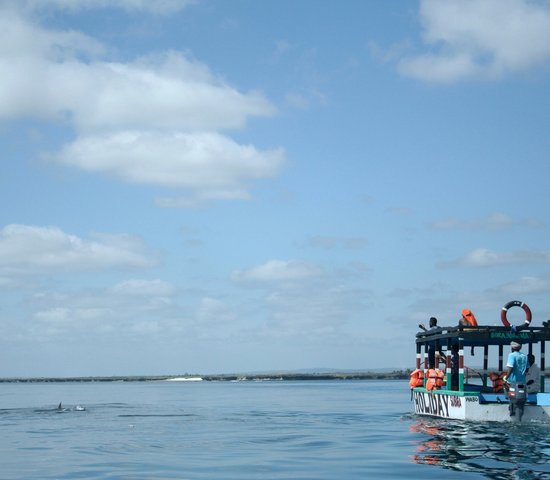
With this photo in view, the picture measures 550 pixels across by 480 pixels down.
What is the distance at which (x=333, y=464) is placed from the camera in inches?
850

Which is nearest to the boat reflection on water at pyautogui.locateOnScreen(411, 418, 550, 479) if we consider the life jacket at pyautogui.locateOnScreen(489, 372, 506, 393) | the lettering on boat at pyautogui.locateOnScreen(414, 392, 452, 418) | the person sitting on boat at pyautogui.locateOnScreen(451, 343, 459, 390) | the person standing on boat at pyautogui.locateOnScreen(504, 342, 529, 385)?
the lettering on boat at pyautogui.locateOnScreen(414, 392, 452, 418)

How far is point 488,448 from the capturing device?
23141 mm

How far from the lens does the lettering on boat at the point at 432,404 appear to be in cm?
3181

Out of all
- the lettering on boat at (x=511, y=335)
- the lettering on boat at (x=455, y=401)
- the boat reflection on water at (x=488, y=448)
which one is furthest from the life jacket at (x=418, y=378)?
the lettering on boat at (x=511, y=335)

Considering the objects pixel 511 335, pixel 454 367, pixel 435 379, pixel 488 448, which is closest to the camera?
pixel 488 448

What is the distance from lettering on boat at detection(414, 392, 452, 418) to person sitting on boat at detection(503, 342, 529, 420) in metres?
3.31

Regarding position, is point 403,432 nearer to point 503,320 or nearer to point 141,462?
point 503,320

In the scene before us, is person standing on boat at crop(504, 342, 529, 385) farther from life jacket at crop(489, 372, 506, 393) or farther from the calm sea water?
life jacket at crop(489, 372, 506, 393)

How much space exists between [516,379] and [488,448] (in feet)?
18.0

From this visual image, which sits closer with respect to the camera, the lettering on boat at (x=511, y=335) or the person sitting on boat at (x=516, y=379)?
the person sitting on boat at (x=516, y=379)

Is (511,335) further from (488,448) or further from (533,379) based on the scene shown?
(488,448)

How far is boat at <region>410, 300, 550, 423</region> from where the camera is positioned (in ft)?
93.7

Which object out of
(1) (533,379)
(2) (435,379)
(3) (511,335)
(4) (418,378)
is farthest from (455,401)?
(4) (418,378)

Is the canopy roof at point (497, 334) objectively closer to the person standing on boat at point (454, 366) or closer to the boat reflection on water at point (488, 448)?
the person standing on boat at point (454, 366)
